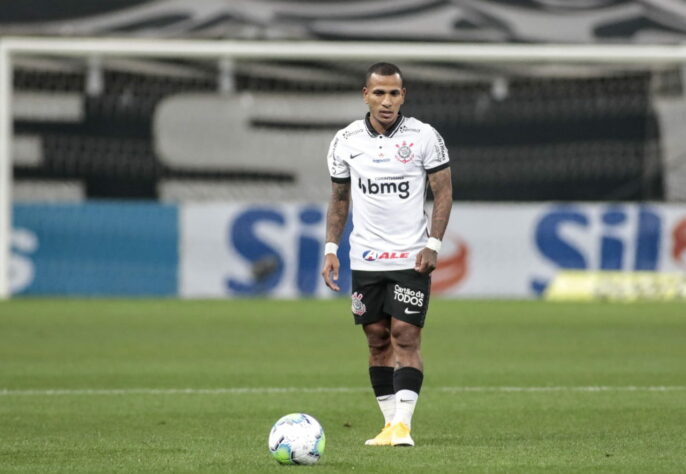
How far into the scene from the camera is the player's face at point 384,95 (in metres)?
8.31

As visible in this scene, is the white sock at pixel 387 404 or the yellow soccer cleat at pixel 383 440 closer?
the yellow soccer cleat at pixel 383 440

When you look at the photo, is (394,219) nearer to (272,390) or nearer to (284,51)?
(272,390)

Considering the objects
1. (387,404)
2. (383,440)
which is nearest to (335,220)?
(387,404)

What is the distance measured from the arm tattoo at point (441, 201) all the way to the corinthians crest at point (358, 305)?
0.54 metres

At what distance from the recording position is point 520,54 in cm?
2388

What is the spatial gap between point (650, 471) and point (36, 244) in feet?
61.8

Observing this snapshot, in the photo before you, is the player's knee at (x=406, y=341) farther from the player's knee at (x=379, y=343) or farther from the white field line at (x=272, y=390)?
the white field line at (x=272, y=390)

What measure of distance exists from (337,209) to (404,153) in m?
0.58

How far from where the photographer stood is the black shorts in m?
8.39

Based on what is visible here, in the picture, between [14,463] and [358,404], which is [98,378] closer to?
[358,404]

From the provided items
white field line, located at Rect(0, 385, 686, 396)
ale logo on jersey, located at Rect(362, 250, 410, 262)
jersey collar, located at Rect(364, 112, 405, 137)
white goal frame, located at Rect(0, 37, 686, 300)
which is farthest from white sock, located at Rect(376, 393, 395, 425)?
→ white goal frame, located at Rect(0, 37, 686, 300)

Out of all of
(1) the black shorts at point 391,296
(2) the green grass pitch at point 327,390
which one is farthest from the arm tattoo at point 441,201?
(2) the green grass pitch at point 327,390

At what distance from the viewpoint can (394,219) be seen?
848 centimetres

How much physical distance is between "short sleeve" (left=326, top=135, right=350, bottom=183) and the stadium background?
1526cm
